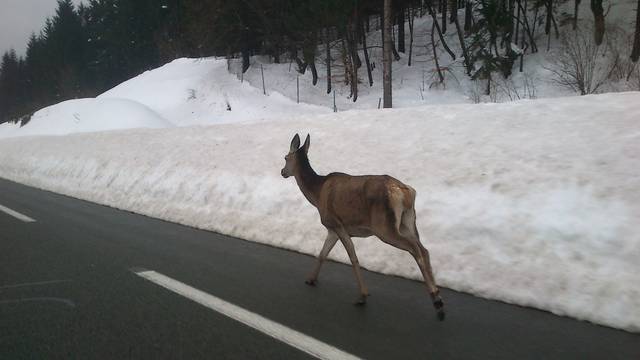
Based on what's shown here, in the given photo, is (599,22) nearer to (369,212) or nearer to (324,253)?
(324,253)

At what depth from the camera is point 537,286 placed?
4586 mm

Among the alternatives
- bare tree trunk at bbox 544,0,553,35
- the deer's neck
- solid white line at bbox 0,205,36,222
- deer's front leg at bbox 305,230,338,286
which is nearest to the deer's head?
the deer's neck

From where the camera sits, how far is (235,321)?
4.00 meters

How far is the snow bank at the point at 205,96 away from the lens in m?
33.4

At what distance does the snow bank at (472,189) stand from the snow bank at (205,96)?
1984 cm

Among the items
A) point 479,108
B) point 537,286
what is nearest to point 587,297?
point 537,286

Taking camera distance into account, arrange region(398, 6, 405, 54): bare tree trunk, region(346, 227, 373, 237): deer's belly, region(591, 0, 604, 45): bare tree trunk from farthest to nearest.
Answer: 1. region(398, 6, 405, 54): bare tree trunk
2. region(591, 0, 604, 45): bare tree trunk
3. region(346, 227, 373, 237): deer's belly

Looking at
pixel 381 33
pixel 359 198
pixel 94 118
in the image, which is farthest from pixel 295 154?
pixel 381 33

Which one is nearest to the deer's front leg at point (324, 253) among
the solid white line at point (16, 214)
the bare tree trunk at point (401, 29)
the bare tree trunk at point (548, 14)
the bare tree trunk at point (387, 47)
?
the solid white line at point (16, 214)

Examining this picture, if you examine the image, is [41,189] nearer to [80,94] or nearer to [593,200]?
[593,200]

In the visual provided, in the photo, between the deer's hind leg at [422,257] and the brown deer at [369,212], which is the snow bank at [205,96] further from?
the deer's hind leg at [422,257]

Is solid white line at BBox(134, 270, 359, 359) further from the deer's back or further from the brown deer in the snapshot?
the deer's back

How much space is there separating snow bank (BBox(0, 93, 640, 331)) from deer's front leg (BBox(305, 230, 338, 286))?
37.8 inches

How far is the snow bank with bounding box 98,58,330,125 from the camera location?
33.4 m
